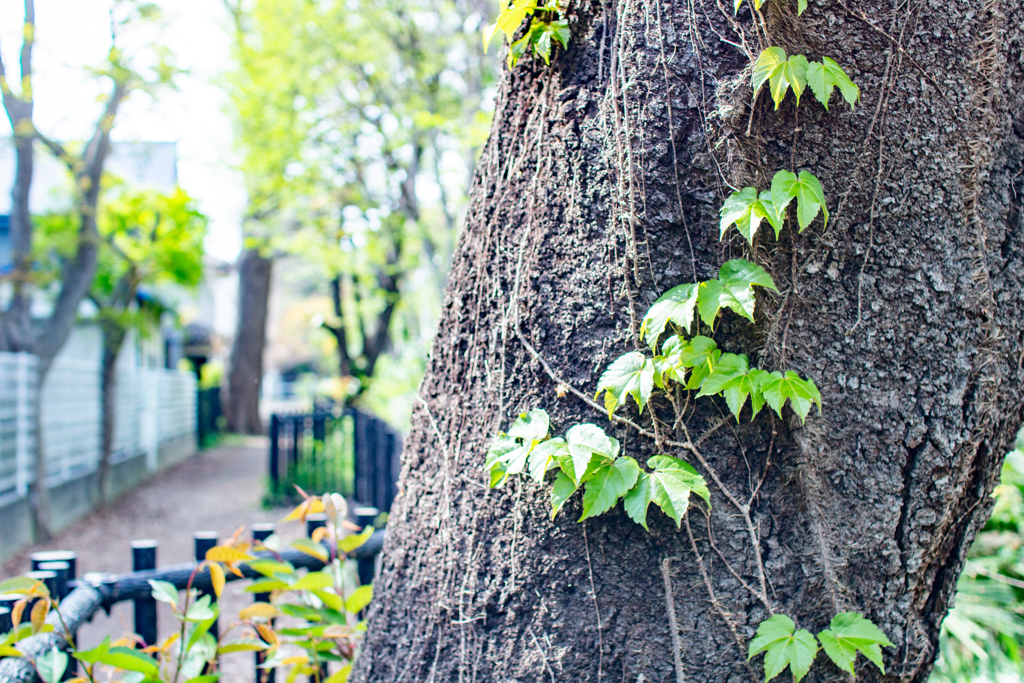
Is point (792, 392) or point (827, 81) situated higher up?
point (827, 81)

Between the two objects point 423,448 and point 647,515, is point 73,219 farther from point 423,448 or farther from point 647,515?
point 647,515

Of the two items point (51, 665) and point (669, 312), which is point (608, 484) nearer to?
point (669, 312)

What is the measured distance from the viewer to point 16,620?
5.68ft

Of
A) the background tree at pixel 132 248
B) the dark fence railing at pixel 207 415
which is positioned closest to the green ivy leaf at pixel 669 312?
the background tree at pixel 132 248

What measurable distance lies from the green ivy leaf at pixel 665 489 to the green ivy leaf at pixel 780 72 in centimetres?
73

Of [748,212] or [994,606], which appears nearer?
[748,212]

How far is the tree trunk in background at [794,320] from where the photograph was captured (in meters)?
1.45

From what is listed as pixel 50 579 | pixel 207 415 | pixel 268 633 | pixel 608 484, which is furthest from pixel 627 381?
pixel 207 415

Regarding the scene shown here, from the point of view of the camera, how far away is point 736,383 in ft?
4.52

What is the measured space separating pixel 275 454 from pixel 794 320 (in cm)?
892

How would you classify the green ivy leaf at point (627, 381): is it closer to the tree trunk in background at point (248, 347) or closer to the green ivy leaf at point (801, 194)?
the green ivy leaf at point (801, 194)

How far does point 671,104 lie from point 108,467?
9.78 meters

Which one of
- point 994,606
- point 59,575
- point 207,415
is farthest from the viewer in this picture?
point 207,415

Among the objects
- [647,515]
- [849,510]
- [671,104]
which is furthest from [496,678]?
[671,104]
